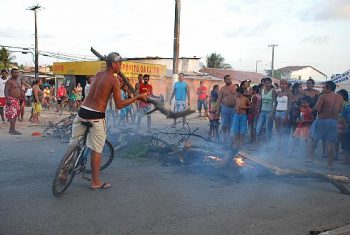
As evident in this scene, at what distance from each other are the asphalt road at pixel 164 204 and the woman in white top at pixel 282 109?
11.0 ft

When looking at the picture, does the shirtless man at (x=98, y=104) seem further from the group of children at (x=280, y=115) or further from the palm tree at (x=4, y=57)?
the palm tree at (x=4, y=57)

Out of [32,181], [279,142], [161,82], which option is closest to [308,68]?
[161,82]

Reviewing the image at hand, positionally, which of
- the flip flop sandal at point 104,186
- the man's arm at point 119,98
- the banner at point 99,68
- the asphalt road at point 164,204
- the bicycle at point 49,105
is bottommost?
the bicycle at point 49,105

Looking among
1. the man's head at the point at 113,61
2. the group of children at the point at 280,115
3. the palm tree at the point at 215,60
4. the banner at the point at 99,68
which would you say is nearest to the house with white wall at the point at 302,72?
the palm tree at the point at 215,60

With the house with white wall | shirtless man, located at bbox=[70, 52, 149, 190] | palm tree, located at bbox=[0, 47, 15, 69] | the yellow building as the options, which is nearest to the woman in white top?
shirtless man, located at bbox=[70, 52, 149, 190]

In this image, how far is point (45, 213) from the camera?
4.43 metres

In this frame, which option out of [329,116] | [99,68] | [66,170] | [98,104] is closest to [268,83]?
[329,116]

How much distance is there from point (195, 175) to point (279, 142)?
151 inches

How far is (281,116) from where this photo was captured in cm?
957

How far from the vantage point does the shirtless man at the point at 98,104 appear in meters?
5.23

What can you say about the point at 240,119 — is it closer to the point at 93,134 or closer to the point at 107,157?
the point at 107,157

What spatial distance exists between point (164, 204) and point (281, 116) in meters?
5.51

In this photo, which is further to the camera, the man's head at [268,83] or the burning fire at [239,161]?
the man's head at [268,83]

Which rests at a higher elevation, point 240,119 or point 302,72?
point 302,72
